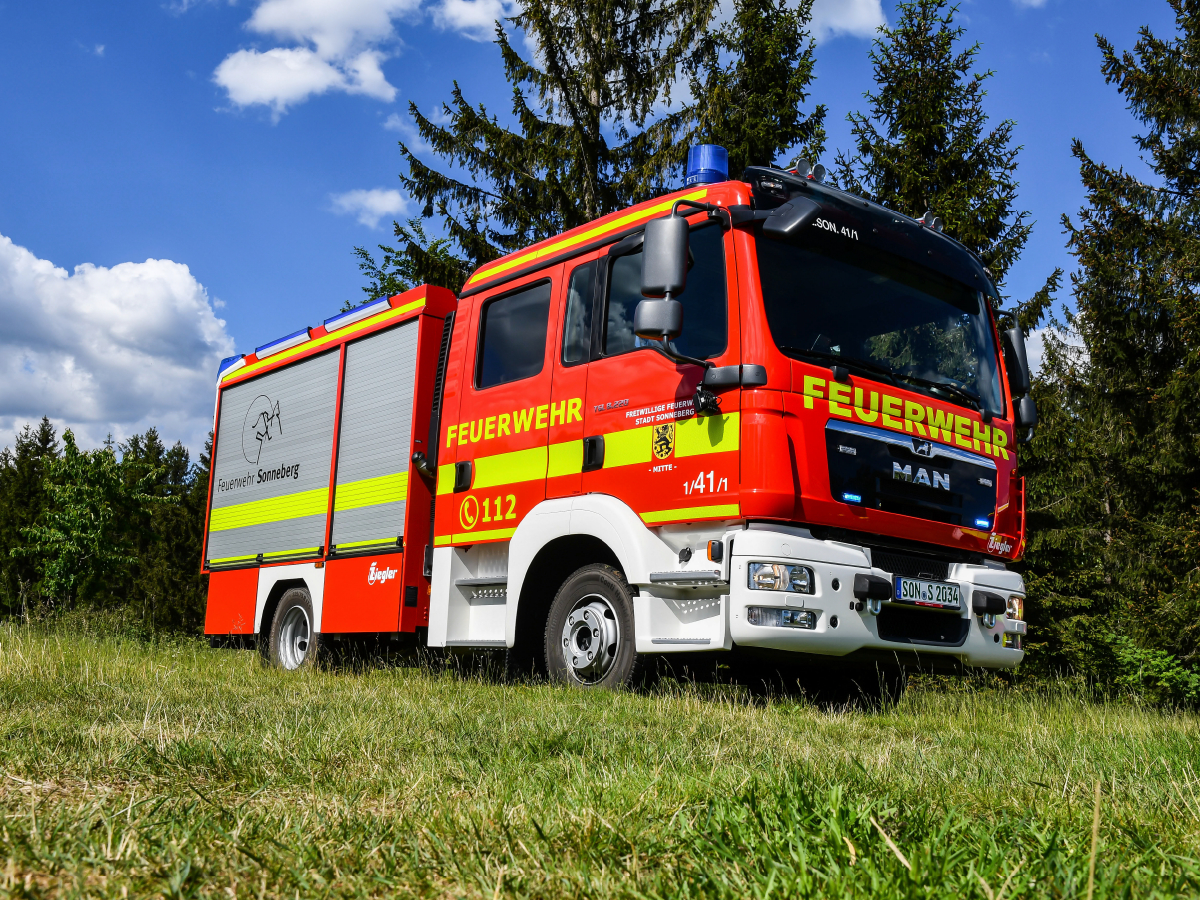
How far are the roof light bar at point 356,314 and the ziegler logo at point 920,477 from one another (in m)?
4.43

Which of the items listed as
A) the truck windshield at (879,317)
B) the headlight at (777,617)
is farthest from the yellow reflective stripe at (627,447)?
the headlight at (777,617)

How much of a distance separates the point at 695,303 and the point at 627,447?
35.8 inches

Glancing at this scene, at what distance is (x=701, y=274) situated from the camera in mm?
5867

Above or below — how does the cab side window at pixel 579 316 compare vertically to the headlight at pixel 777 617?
above

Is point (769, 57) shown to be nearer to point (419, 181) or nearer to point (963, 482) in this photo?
point (419, 181)

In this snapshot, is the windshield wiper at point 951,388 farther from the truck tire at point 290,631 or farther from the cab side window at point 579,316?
the truck tire at point 290,631

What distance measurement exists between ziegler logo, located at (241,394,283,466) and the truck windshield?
5679 mm

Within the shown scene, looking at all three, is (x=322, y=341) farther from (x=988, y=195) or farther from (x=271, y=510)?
(x=988, y=195)

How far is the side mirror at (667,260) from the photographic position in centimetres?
537

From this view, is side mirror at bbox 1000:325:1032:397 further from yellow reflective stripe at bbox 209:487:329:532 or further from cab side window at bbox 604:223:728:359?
yellow reflective stripe at bbox 209:487:329:532

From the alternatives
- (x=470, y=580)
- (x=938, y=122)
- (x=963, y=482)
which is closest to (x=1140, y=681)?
(x=938, y=122)

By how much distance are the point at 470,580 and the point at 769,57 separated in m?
13.7

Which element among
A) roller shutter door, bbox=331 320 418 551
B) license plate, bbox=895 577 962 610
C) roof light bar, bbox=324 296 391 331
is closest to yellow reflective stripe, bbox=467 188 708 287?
roller shutter door, bbox=331 320 418 551

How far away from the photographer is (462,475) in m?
7.19
